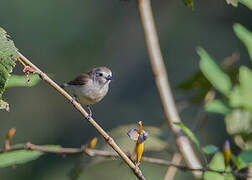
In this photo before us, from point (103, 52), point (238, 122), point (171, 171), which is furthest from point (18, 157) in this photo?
point (103, 52)

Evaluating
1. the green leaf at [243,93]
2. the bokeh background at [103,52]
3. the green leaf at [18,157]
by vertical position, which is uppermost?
the green leaf at [18,157]

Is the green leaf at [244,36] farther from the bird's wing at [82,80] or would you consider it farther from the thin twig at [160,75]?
the bird's wing at [82,80]

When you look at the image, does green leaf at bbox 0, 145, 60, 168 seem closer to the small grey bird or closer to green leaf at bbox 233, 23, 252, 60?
the small grey bird

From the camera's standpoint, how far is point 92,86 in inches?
125

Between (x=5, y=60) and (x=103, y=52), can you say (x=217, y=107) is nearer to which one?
(x=5, y=60)

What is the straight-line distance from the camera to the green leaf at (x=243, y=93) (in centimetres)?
246

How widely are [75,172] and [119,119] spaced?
558cm

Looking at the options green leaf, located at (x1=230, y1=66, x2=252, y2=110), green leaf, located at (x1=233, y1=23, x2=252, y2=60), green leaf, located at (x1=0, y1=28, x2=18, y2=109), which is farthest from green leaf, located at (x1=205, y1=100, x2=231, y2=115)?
green leaf, located at (x1=0, y1=28, x2=18, y2=109)

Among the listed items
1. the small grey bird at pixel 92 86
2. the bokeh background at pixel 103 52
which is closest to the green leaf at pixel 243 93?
the small grey bird at pixel 92 86

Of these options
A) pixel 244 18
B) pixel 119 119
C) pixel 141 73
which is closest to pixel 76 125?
pixel 119 119

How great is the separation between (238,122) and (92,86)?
1.05 m

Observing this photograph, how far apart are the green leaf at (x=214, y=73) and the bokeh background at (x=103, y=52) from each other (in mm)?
4512

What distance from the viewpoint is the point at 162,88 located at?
2.57 m

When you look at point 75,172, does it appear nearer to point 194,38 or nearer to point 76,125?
point 76,125
